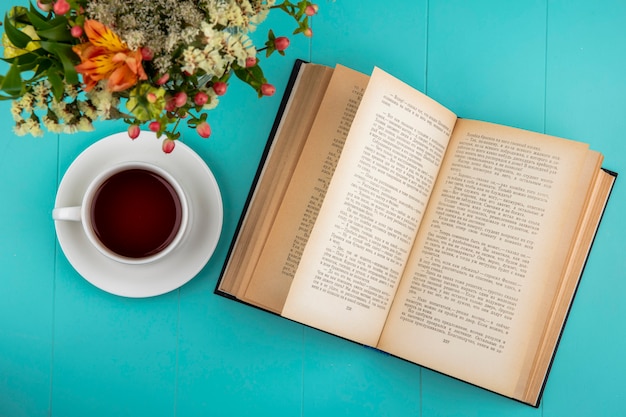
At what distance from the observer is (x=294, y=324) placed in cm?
90

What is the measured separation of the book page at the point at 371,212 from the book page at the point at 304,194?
5 centimetres

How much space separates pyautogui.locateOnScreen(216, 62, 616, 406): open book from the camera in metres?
0.77

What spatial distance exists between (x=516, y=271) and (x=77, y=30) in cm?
57

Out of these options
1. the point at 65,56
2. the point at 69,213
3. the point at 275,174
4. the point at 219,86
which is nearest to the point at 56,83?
the point at 65,56

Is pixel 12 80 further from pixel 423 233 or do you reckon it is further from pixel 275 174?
pixel 423 233

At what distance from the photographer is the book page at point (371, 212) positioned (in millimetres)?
763

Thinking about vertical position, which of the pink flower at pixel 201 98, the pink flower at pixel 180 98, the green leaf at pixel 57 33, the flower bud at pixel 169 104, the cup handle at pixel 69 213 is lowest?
the cup handle at pixel 69 213

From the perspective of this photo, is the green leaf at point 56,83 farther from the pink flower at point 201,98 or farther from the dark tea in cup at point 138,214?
the dark tea in cup at point 138,214

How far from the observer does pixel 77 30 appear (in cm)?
49

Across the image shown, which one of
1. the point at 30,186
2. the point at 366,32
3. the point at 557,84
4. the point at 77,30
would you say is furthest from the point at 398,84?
the point at 30,186

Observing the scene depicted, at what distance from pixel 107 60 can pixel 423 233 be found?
48cm

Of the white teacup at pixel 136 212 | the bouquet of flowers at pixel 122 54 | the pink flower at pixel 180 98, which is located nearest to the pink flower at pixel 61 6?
the bouquet of flowers at pixel 122 54

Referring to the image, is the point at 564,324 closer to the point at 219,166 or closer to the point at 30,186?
the point at 219,166

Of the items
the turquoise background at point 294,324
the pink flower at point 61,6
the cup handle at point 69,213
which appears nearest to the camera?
the pink flower at point 61,6
